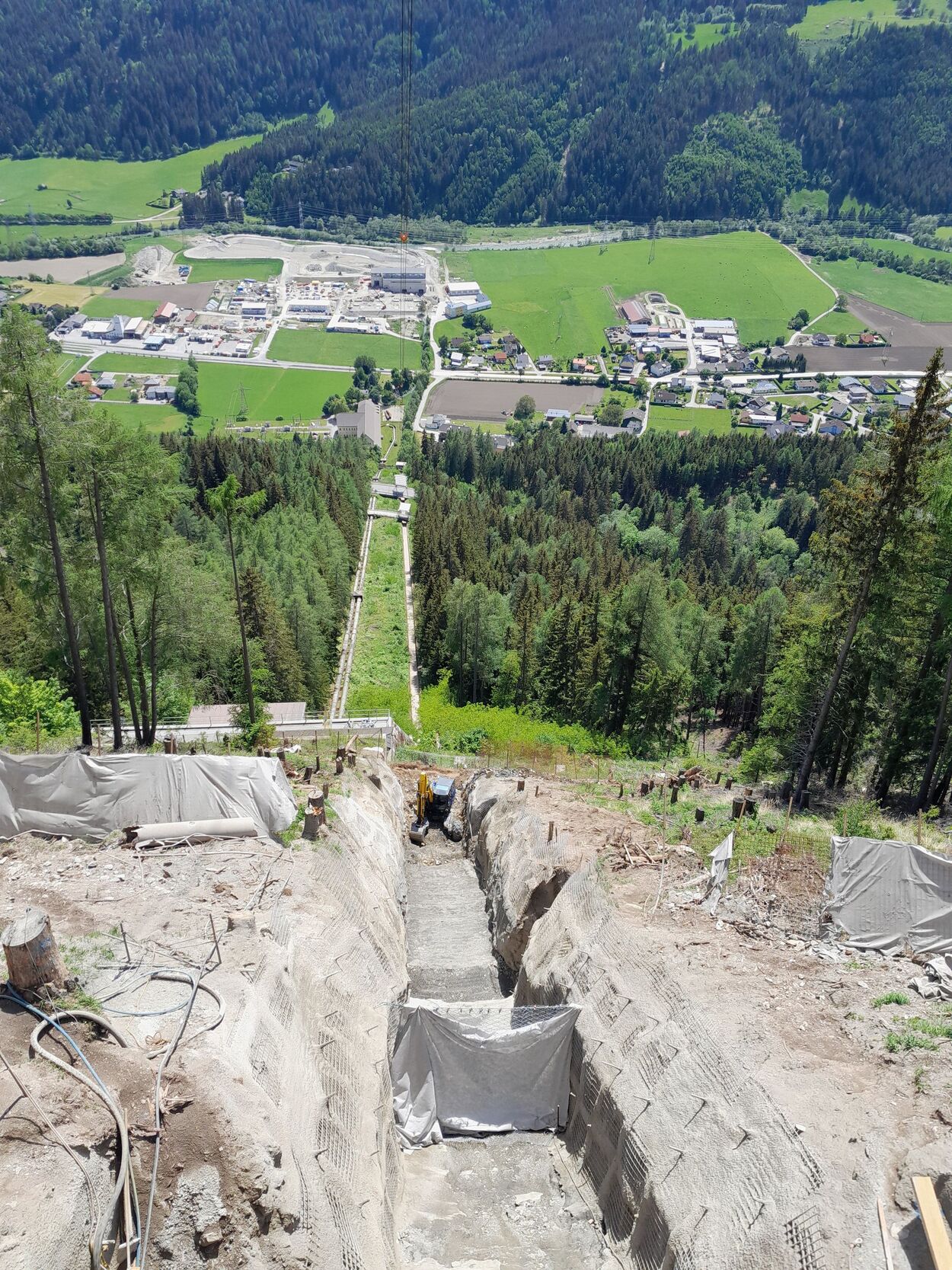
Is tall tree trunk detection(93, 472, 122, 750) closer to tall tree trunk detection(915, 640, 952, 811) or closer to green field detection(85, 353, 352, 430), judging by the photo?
tall tree trunk detection(915, 640, 952, 811)

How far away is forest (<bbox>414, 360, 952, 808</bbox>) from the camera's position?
27141mm

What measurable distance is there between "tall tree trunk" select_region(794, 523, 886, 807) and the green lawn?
12769 centimetres

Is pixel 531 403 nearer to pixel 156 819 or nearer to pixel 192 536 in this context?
pixel 192 536

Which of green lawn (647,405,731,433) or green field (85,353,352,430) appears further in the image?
green field (85,353,352,430)

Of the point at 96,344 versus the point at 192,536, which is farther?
the point at 96,344

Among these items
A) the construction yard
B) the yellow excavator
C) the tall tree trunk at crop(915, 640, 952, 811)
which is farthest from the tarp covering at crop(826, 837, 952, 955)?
the yellow excavator

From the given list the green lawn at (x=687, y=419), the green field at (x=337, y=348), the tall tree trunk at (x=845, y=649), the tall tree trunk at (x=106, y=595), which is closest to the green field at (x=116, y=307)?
the green field at (x=337, y=348)

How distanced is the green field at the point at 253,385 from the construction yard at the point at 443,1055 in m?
138

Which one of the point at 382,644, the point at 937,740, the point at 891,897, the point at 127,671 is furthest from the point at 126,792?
the point at 382,644

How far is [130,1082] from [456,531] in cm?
6858

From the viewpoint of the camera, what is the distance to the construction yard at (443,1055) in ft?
41.9

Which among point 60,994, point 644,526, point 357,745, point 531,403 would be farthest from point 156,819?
point 531,403

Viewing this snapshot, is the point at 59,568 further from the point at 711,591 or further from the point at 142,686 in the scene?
the point at 711,591

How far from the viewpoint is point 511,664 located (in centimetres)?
5750
